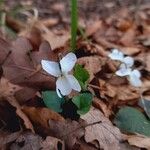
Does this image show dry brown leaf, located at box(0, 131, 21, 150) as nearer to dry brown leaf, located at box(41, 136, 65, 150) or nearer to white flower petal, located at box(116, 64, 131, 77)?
dry brown leaf, located at box(41, 136, 65, 150)

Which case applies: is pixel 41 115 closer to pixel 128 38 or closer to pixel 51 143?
pixel 51 143

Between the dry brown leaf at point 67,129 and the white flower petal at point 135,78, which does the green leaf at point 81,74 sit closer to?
the dry brown leaf at point 67,129

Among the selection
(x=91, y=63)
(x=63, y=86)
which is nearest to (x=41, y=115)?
(x=63, y=86)

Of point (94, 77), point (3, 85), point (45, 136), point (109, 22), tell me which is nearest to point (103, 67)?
point (94, 77)

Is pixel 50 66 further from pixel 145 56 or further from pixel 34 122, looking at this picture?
pixel 145 56

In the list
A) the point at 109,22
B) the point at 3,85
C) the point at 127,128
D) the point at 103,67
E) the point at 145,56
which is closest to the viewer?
the point at 127,128

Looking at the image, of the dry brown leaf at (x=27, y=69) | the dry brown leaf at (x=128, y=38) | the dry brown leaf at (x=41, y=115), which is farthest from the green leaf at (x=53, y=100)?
the dry brown leaf at (x=128, y=38)

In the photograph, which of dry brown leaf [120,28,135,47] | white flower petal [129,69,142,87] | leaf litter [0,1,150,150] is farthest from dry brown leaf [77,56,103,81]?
dry brown leaf [120,28,135,47]
